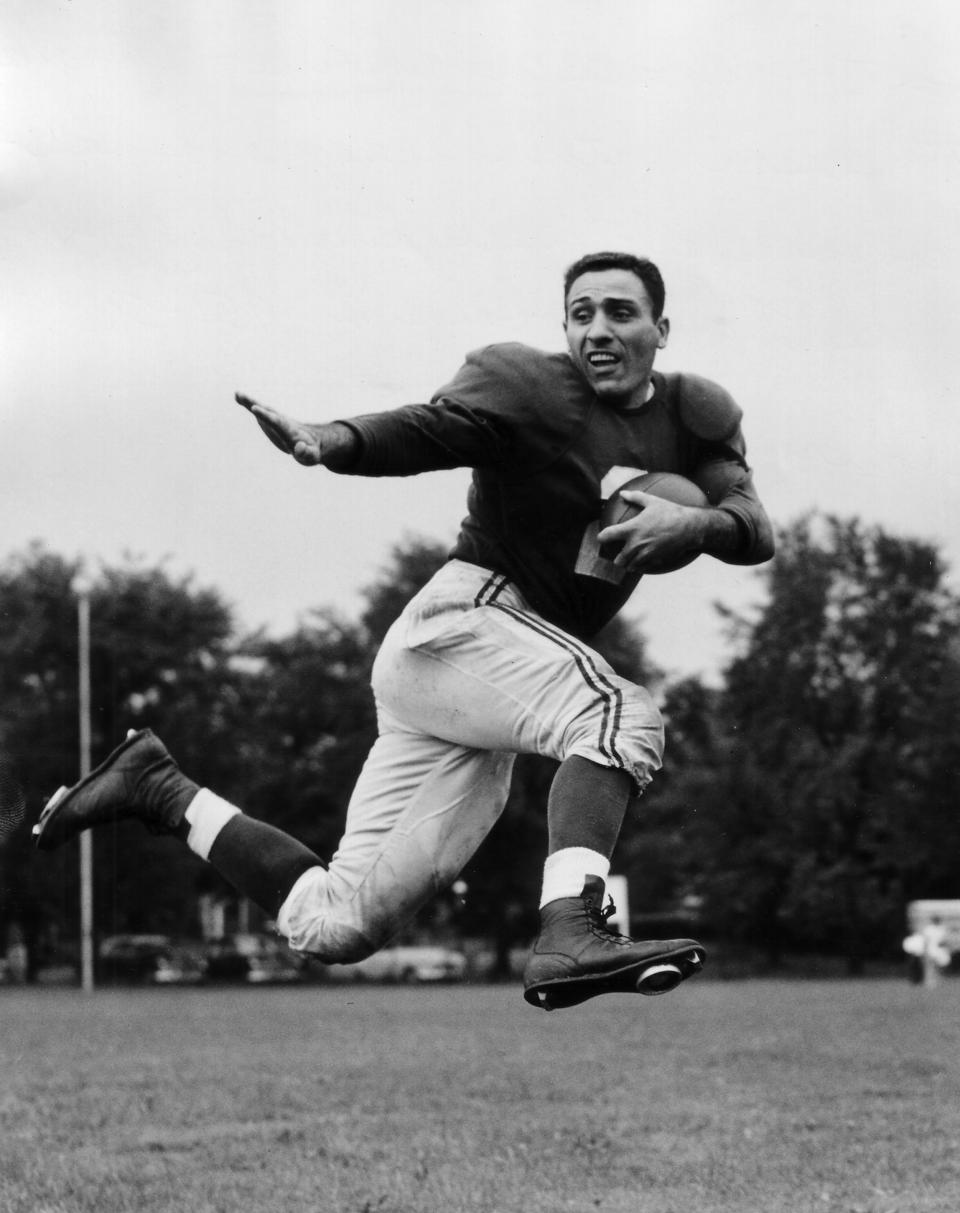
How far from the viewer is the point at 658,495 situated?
4.94 m

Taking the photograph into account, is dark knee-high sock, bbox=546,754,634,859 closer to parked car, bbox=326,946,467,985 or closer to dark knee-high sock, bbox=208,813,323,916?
dark knee-high sock, bbox=208,813,323,916

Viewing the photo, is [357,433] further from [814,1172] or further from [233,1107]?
[233,1107]

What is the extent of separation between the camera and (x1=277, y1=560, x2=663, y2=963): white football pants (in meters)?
4.93

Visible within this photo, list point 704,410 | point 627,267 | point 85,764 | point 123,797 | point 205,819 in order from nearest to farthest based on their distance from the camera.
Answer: point 627,267, point 704,410, point 205,819, point 123,797, point 85,764

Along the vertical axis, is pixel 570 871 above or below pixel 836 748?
below

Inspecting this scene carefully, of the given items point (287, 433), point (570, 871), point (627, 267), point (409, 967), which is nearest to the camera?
point (287, 433)

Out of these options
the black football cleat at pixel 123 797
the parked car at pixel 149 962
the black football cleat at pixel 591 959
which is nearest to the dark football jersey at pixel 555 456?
the black football cleat at pixel 591 959

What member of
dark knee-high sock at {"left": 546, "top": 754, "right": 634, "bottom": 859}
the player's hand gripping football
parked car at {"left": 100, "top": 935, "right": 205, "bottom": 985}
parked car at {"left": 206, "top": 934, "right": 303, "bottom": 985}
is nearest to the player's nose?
the player's hand gripping football

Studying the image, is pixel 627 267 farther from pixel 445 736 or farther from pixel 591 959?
pixel 591 959

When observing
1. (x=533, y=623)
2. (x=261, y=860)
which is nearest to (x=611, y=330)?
(x=533, y=623)

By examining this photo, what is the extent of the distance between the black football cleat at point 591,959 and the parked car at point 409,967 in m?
44.9

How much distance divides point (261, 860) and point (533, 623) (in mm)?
1188

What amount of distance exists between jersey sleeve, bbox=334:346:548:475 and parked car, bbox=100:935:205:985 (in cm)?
4152

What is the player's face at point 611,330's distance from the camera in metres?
5.02
